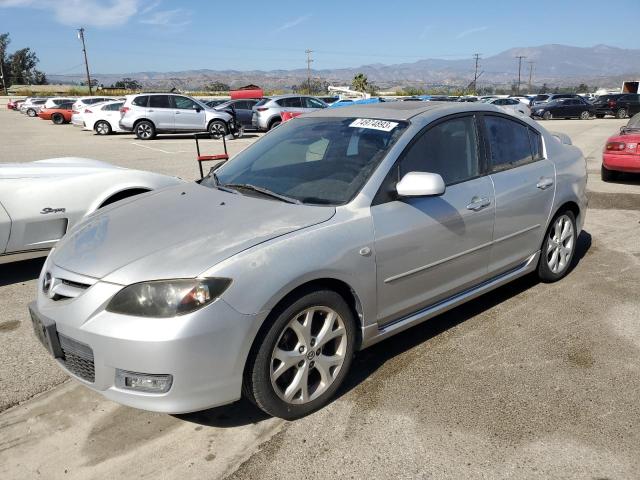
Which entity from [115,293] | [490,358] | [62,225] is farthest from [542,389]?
[62,225]

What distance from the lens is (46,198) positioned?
4.60 meters

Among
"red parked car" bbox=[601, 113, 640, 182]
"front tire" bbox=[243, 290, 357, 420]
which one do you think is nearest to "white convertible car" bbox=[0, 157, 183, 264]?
"front tire" bbox=[243, 290, 357, 420]

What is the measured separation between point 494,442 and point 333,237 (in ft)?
4.24

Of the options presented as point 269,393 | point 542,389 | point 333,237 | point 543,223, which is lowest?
point 542,389

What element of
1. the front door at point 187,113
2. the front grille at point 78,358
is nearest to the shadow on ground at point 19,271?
the front grille at point 78,358

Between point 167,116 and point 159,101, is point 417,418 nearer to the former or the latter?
point 167,116

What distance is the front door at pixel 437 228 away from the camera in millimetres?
3102

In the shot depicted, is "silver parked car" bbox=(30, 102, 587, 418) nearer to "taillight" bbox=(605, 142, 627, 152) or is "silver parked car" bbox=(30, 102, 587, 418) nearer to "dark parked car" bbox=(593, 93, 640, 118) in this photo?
"taillight" bbox=(605, 142, 627, 152)

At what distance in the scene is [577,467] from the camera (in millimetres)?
2457

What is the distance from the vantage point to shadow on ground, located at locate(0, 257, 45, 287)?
5.00 m

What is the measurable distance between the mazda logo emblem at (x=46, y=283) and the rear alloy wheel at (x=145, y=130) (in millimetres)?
18600

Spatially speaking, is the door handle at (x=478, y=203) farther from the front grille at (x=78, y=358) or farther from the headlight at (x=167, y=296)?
the front grille at (x=78, y=358)

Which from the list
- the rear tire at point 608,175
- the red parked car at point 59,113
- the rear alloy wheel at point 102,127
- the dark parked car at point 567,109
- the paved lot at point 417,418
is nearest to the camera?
the paved lot at point 417,418

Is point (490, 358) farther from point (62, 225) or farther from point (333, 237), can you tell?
point (62, 225)
